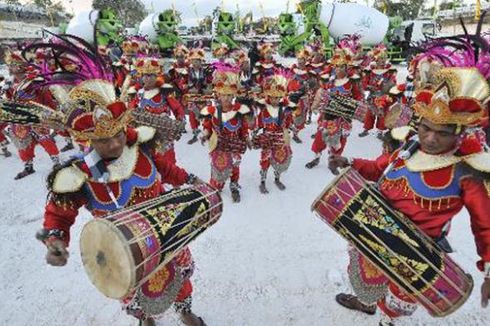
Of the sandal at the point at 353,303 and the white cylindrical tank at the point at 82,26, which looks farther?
the white cylindrical tank at the point at 82,26

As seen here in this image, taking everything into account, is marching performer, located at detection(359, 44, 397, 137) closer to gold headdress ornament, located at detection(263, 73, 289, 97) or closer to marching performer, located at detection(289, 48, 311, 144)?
marching performer, located at detection(289, 48, 311, 144)

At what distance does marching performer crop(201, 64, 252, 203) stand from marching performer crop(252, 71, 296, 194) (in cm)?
39

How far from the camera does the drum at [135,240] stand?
68.4 inches

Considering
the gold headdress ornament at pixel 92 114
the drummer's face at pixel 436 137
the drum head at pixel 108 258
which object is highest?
the gold headdress ornament at pixel 92 114

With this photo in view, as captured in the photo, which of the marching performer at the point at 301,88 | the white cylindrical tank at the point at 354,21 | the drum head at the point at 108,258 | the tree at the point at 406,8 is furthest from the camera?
the tree at the point at 406,8

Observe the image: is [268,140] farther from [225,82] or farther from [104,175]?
[104,175]

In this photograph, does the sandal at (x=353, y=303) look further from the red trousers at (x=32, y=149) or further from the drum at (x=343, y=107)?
the red trousers at (x=32, y=149)

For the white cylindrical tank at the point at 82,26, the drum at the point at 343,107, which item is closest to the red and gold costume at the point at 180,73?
the drum at the point at 343,107

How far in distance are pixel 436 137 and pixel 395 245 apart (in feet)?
2.19

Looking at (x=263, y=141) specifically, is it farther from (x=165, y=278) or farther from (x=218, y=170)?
(x=165, y=278)

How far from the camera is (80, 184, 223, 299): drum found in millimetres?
1736

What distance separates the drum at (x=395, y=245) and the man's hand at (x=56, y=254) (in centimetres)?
Answer: 161

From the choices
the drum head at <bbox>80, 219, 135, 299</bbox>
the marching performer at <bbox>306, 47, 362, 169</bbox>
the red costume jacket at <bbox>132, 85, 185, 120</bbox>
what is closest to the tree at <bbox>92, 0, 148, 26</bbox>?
the red costume jacket at <bbox>132, 85, 185, 120</bbox>

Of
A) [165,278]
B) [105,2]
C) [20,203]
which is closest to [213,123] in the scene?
[165,278]
